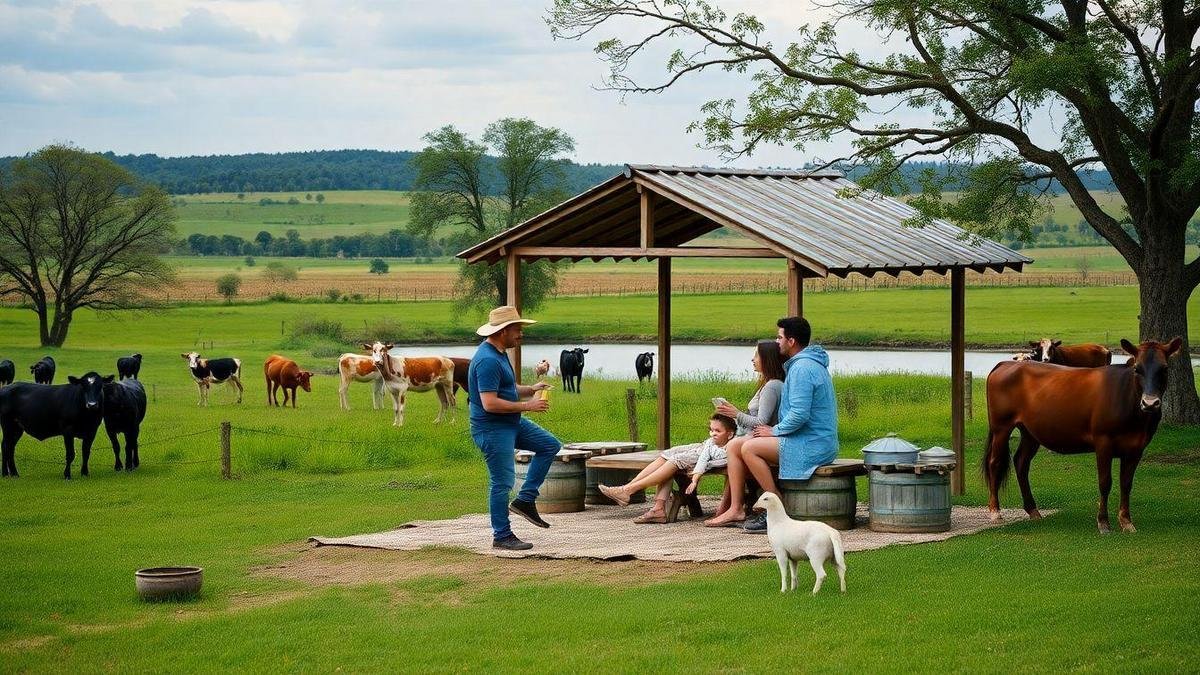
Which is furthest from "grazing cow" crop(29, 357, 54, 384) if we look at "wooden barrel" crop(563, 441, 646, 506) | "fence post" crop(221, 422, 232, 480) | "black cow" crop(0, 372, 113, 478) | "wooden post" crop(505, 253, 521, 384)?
"wooden barrel" crop(563, 441, 646, 506)

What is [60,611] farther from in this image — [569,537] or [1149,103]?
[1149,103]

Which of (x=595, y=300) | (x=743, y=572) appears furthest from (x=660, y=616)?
(x=595, y=300)

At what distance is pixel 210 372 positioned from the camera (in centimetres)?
A: 3041

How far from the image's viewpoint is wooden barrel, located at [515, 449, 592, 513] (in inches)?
539

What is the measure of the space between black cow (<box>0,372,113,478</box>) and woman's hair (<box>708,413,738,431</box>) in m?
9.20

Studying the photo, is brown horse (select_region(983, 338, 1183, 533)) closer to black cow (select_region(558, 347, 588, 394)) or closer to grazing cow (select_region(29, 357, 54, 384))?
black cow (select_region(558, 347, 588, 394))

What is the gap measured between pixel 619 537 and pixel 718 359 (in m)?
35.8

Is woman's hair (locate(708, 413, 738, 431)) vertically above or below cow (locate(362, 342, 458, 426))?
above

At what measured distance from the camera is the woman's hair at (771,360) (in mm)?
12180

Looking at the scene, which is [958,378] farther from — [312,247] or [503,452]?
[312,247]

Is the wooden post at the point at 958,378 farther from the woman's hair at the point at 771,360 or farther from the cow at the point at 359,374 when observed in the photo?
the cow at the point at 359,374

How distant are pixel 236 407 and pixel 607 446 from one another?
1705 cm

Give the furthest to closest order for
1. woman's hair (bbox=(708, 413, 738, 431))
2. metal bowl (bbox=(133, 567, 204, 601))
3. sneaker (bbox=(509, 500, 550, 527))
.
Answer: woman's hair (bbox=(708, 413, 738, 431))
sneaker (bbox=(509, 500, 550, 527))
metal bowl (bbox=(133, 567, 204, 601))

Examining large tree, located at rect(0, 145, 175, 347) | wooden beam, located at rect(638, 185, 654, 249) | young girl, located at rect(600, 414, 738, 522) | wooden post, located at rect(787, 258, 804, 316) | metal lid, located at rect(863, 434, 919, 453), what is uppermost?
large tree, located at rect(0, 145, 175, 347)
